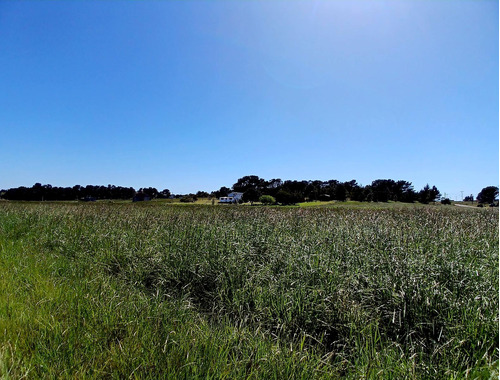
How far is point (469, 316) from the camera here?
109 inches

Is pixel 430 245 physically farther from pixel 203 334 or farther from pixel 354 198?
A: pixel 354 198

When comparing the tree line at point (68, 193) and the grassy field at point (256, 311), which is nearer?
the grassy field at point (256, 311)

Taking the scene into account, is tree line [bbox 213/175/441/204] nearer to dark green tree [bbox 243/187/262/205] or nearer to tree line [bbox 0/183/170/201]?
dark green tree [bbox 243/187/262/205]

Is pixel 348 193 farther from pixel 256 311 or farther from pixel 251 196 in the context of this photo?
pixel 256 311

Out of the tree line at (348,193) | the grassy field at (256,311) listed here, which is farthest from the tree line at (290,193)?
the grassy field at (256,311)

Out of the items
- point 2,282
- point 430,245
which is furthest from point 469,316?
point 2,282

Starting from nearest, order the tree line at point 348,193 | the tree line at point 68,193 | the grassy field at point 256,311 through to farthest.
A: the grassy field at point 256,311
the tree line at point 68,193
the tree line at point 348,193

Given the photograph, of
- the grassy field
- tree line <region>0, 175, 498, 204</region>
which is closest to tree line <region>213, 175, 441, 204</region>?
tree line <region>0, 175, 498, 204</region>

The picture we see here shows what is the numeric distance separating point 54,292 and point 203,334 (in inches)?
91.5

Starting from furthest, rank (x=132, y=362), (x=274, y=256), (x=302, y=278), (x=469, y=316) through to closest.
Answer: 1. (x=274, y=256)
2. (x=302, y=278)
3. (x=469, y=316)
4. (x=132, y=362)

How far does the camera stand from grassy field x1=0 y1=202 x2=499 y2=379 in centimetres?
214

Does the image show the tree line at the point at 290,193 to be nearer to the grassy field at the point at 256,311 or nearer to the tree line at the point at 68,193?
the tree line at the point at 68,193

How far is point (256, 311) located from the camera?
11.1ft

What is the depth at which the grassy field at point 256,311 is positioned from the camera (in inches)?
84.2
